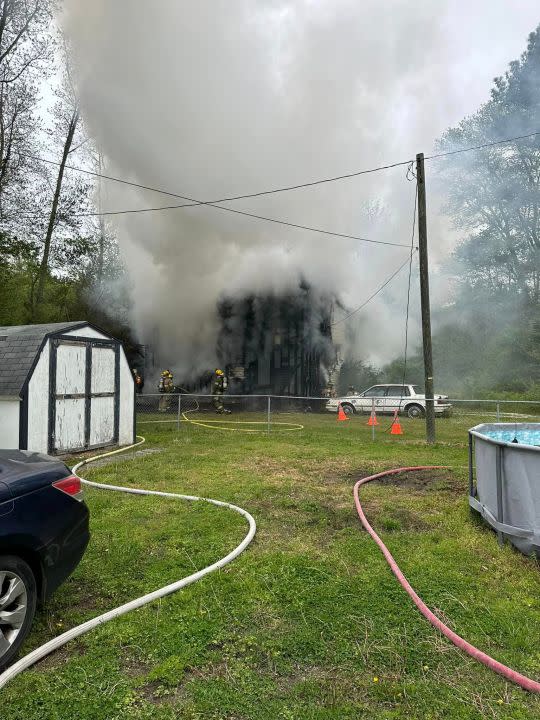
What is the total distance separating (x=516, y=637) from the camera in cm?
275

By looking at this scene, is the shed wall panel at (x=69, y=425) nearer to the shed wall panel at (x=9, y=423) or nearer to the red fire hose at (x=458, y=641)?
the shed wall panel at (x=9, y=423)

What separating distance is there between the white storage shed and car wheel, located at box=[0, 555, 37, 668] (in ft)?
19.3

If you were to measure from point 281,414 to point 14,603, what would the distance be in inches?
628

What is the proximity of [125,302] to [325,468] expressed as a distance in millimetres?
12668

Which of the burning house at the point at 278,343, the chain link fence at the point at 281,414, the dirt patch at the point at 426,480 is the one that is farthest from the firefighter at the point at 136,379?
the dirt patch at the point at 426,480

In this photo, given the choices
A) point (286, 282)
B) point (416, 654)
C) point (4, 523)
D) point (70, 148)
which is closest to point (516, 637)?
point (416, 654)

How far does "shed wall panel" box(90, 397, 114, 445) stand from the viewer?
31.3 ft

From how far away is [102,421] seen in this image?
32.1 ft

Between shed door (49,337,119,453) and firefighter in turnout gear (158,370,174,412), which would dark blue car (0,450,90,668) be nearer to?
shed door (49,337,119,453)

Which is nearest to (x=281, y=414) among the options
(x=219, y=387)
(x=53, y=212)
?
(x=219, y=387)

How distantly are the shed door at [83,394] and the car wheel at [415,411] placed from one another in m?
12.4

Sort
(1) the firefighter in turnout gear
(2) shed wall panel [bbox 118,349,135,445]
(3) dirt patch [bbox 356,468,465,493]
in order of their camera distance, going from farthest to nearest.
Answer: (1) the firefighter in turnout gear < (2) shed wall panel [bbox 118,349,135,445] < (3) dirt patch [bbox 356,468,465,493]

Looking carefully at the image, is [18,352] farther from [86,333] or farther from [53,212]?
[53,212]

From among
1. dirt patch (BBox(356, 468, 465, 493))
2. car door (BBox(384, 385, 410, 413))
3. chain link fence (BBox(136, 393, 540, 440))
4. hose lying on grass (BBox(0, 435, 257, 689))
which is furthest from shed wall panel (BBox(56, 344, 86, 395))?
car door (BBox(384, 385, 410, 413))
